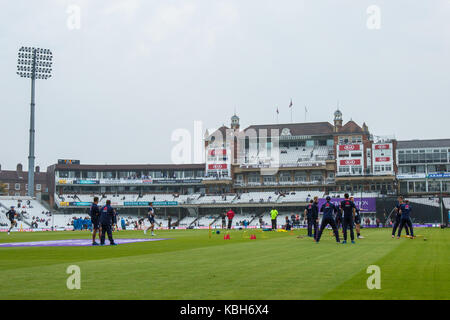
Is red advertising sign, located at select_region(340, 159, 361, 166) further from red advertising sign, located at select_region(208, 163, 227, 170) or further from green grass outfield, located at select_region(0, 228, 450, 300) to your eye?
green grass outfield, located at select_region(0, 228, 450, 300)

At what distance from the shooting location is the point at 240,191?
10775 cm

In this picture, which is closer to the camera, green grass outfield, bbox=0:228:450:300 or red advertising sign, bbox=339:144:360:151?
green grass outfield, bbox=0:228:450:300

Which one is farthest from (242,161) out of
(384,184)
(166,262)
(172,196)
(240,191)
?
(166,262)

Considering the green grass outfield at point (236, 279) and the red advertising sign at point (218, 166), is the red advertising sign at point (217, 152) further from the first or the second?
the green grass outfield at point (236, 279)

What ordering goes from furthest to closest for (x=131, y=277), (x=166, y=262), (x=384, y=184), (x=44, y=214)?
(x=384, y=184) → (x=44, y=214) → (x=166, y=262) → (x=131, y=277)

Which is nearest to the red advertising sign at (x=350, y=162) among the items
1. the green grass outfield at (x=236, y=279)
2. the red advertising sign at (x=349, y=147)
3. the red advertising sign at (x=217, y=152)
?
the red advertising sign at (x=349, y=147)

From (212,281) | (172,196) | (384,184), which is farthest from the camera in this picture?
Result: (172,196)

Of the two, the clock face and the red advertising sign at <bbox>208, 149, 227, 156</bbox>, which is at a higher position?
the clock face

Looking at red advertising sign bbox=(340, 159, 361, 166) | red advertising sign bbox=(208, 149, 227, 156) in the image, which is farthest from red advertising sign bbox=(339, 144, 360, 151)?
red advertising sign bbox=(208, 149, 227, 156)

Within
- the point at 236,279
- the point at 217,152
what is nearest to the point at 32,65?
the point at 217,152

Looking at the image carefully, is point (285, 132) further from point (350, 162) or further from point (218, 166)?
point (350, 162)

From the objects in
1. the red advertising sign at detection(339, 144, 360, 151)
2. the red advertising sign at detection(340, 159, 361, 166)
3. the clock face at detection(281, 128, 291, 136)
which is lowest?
the red advertising sign at detection(340, 159, 361, 166)
